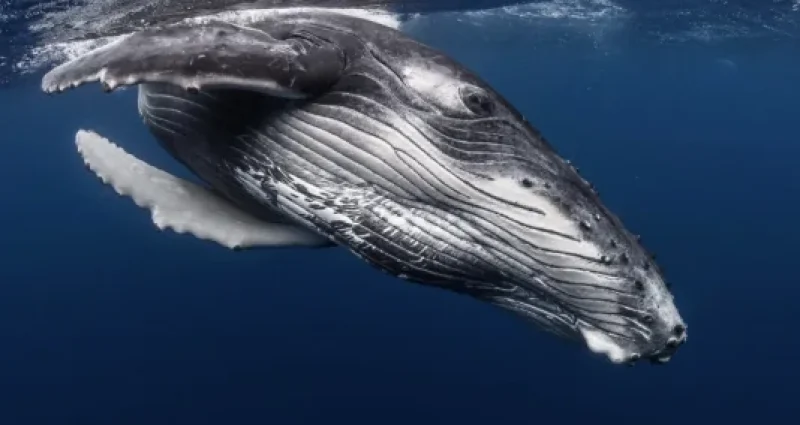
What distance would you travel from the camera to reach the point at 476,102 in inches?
170

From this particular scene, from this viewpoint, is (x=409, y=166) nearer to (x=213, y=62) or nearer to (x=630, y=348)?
(x=213, y=62)

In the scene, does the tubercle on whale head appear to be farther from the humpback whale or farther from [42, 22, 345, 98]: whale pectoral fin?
[42, 22, 345, 98]: whale pectoral fin

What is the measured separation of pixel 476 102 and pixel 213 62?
Result: 59.4 inches

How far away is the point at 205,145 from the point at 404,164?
1767 millimetres

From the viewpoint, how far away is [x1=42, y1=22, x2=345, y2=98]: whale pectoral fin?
388 cm

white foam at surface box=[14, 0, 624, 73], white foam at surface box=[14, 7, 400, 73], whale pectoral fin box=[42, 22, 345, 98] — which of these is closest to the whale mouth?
whale pectoral fin box=[42, 22, 345, 98]

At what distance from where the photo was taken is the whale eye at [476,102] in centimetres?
431

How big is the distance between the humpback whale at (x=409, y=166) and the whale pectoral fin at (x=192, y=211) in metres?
0.63

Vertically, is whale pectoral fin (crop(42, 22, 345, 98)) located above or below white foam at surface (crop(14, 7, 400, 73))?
above

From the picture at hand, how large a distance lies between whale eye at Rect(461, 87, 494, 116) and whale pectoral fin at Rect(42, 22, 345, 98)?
2.60 ft

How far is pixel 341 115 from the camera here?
4328 millimetres

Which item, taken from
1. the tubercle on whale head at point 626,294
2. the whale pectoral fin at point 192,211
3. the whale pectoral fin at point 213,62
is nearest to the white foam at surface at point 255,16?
the whale pectoral fin at point 192,211

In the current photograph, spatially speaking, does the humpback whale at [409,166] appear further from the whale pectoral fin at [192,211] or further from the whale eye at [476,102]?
the whale pectoral fin at [192,211]

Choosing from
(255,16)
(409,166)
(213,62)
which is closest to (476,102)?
(409,166)
